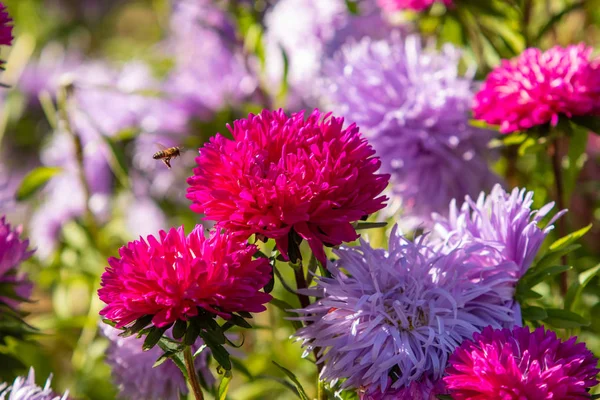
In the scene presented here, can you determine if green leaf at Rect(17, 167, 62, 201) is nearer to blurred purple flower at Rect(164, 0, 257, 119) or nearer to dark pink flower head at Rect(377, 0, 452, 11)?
blurred purple flower at Rect(164, 0, 257, 119)

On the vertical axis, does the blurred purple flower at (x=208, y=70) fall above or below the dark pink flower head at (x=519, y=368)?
below

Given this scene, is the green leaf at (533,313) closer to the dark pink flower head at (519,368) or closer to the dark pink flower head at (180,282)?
the dark pink flower head at (519,368)

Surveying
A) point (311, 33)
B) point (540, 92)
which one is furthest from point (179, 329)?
point (311, 33)

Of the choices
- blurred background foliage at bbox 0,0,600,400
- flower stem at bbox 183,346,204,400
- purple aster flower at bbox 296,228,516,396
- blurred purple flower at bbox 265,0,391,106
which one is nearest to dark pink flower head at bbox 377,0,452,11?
blurred background foliage at bbox 0,0,600,400

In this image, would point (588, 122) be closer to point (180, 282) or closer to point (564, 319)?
point (564, 319)

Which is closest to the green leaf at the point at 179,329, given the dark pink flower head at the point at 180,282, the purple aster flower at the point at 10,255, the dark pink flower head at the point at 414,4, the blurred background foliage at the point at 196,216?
the dark pink flower head at the point at 180,282

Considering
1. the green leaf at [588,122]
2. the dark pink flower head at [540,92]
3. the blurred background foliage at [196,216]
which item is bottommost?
the blurred background foliage at [196,216]

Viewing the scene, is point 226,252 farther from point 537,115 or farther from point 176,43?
point 176,43
